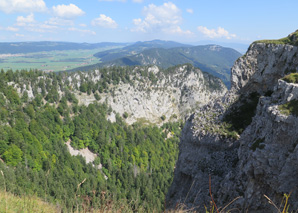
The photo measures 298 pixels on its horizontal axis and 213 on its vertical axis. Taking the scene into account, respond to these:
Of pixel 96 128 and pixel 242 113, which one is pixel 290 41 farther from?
pixel 96 128

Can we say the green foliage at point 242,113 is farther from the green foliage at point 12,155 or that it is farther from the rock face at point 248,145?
the green foliage at point 12,155

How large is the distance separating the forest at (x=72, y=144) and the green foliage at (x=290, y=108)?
4722cm

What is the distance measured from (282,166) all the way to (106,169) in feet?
298

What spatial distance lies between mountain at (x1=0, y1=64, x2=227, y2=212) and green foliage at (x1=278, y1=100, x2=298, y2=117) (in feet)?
47.7

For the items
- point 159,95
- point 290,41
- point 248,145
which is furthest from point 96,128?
point 248,145

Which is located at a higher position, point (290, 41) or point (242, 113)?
point (290, 41)

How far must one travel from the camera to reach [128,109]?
163 meters

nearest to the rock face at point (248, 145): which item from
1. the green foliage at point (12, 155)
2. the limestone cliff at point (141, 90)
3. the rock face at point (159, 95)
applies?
the green foliage at point (12, 155)

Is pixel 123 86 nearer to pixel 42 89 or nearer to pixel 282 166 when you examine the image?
pixel 42 89

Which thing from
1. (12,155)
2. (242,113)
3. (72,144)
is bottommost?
(72,144)

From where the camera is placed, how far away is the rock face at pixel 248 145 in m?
14.3

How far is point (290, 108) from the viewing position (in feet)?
50.4

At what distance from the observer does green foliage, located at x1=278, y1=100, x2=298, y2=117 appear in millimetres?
14819

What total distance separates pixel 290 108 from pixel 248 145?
5.53m
